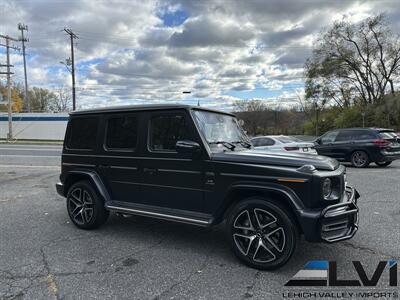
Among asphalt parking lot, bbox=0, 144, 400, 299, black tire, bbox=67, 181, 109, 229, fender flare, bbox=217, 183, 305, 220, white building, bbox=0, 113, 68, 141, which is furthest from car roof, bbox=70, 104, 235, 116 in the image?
white building, bbox=0, 113, 68, 141

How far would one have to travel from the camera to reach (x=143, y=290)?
11.5 ft

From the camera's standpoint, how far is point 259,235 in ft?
13.0

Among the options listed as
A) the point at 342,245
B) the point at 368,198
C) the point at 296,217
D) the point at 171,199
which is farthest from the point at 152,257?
the point at 368,198

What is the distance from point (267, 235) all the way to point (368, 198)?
4762 mm

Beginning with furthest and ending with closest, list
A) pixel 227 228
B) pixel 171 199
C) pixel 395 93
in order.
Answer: pixel 395 93
pixel 171 199
pixel 227 228

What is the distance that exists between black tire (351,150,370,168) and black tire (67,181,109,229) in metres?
11.4

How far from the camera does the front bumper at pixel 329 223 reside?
3.65 meters

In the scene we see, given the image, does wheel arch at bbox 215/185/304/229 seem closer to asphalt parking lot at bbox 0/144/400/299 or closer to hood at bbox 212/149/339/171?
hood at bbox 212/149/339/171

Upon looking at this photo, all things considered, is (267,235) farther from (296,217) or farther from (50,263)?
(50,263)

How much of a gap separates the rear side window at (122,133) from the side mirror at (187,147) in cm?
101

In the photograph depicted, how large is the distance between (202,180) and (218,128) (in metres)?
0.94

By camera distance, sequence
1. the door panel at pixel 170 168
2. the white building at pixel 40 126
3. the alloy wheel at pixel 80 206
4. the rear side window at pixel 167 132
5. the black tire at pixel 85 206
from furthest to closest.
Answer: the white building at pixel 40 126
the alloy wheel at pixel 80 206
the black tire at pixel 85 206
the rear side window at pixel 167 132
the door panel at pixel 170 168

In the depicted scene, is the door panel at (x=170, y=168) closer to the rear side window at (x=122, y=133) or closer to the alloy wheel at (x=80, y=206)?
the rear side window at (x=122, y=133)

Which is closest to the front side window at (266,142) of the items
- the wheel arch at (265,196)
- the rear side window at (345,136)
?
the rear side window at (345,136)
